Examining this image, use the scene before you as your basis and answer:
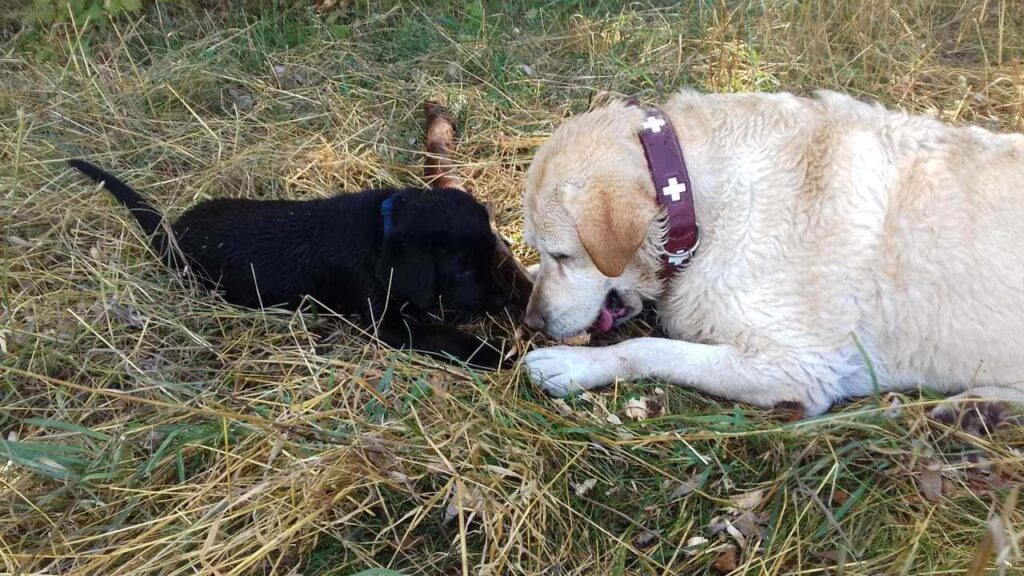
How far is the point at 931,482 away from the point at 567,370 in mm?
1349

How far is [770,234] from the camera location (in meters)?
2.61

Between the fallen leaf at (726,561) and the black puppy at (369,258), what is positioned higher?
the black puppy at (369,258)

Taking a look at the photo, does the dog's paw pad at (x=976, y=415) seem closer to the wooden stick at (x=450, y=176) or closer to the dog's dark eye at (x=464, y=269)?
the wooden stick at (x=450, y=176)

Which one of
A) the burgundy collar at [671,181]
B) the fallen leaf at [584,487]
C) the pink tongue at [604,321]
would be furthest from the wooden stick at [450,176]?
the fallen leaf at [584,487]

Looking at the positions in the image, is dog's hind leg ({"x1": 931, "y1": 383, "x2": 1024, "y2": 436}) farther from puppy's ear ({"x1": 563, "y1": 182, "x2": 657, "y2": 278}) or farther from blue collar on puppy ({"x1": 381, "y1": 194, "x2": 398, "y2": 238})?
blue collar on puppy ({"x1": 381, "y1": 194, "x2": 398, "y2": 238})

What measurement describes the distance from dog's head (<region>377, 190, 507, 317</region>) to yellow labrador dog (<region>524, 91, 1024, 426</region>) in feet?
1.08

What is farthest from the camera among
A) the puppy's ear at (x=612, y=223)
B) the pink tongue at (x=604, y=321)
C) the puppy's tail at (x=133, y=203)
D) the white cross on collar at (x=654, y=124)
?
the puppy's tail at (x=133, y=203)

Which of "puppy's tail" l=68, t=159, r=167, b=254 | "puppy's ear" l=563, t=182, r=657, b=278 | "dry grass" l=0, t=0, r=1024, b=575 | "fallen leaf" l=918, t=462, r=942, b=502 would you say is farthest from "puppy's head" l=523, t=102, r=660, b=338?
"puppy's tail" l=68, t=159, r=167, b=254

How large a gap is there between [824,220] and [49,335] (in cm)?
311

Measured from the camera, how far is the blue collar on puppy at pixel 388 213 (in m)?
2.91

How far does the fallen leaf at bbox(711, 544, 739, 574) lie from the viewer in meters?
2.15

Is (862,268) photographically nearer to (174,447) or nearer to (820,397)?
(820,397)

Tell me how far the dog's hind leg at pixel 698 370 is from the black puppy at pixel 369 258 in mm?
335

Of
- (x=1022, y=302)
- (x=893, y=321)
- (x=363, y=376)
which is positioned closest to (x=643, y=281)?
(x=893, y=321)
